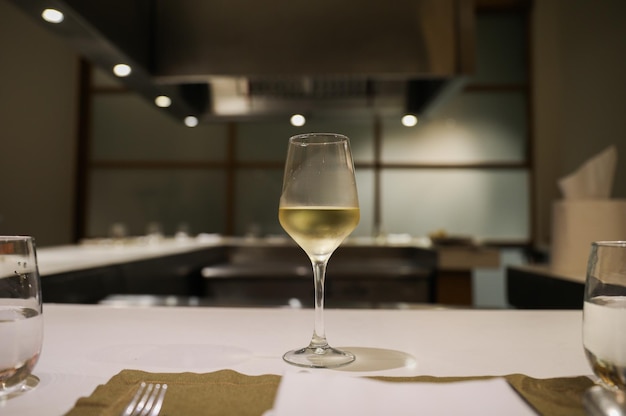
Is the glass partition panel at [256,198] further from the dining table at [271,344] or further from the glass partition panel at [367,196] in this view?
the dining table at [271,344]

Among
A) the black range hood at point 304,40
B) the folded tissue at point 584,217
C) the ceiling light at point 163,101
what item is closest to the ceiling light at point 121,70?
the black range hood at point 304,40

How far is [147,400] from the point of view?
398mm

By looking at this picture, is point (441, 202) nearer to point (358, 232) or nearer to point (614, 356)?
point (358, 232)

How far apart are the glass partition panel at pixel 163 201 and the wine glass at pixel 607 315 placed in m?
5.00

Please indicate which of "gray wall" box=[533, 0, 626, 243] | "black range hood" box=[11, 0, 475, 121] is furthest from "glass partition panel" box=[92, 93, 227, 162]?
"black range hood" box=[11, 0, 475, 121]

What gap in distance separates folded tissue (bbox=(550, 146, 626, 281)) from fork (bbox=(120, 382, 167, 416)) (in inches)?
42.4

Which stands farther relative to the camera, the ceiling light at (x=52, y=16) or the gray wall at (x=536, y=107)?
the gray wall at (x=536, y=107)

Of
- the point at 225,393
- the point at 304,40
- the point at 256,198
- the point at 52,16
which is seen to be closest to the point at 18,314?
the point at 225,393

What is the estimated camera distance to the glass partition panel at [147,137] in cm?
529

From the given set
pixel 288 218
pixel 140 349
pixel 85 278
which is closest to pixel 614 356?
pixel 288 218

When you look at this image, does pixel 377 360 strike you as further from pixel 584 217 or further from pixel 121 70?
pixel 121 70

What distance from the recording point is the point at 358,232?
5.35 m

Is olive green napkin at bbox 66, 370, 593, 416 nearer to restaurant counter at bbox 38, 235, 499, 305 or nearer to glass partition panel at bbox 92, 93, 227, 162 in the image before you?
restaurant counter at bbox 38, 235, 499, 305

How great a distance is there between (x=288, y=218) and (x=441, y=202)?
4.82 m
